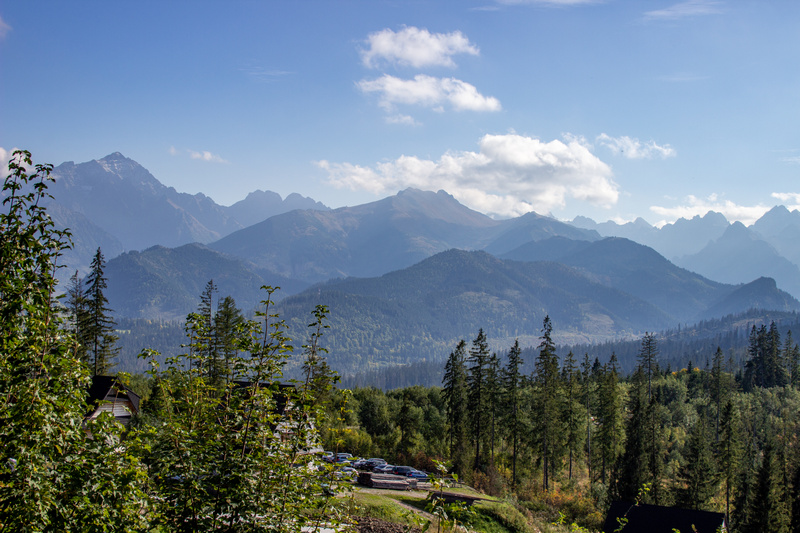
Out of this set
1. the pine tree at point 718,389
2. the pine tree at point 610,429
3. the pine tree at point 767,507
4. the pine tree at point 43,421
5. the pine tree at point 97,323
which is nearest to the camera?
the pine tree at point 43,421

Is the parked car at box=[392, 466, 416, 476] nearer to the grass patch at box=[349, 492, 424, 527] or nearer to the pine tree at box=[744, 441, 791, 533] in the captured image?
the grass patch at box=[349, 492, 424, 527]

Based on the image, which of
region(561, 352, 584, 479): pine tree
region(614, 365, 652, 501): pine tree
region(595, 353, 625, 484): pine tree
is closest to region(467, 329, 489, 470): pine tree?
region(561, 352, 584, 479): pine tree

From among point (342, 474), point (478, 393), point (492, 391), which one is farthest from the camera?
point (492, 391)

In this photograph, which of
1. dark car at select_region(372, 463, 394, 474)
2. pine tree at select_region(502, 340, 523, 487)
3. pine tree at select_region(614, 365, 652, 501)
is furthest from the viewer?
pine tree at select_region(502, 340, 523, 487)

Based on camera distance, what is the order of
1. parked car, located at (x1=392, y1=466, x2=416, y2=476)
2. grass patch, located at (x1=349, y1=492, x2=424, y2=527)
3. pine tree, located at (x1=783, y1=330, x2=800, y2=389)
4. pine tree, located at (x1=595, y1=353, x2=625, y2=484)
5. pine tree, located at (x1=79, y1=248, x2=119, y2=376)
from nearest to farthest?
1. grass patch, located at (x1=349, y1=492, x2=424, y2=527)
2. pine tree, located at (x1=79, y1=248, x2=119, y2=376)
3. parked car, located at (x1=392, y1=466, x2=416, y2=476)
4. pine tree, located at (x1=595, y1=353, x2=625, y2=484)
5. pine tree, located at (x1=783, y1=330, x2=800, y2=389)

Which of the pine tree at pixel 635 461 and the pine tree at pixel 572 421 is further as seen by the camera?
the pine tree at pixel 572 421

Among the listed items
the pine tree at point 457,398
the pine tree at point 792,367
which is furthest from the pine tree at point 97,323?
the pine tree at point 792,367

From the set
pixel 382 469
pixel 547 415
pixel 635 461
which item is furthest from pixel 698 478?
pixel 382 469

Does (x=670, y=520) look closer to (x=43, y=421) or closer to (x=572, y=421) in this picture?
(x=572, y=421)

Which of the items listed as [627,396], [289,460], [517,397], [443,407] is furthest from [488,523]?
[627,396]

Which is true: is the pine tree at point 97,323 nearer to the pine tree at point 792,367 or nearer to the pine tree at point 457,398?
the pine tree at point 457,398

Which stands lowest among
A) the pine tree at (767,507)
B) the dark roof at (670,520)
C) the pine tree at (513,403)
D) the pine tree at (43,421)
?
the pine tree at (767,507)

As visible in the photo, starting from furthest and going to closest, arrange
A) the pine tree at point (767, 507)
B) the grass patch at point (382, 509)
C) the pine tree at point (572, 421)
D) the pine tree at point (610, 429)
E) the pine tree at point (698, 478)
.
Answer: the pine tree at point (610, 429), the pine tree at point (572, 421), the pine tree at point (698, 478), the pine tree at point (767, 507), the grass patch at point (382, 509)

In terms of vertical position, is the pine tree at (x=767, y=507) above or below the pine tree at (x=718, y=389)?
below
